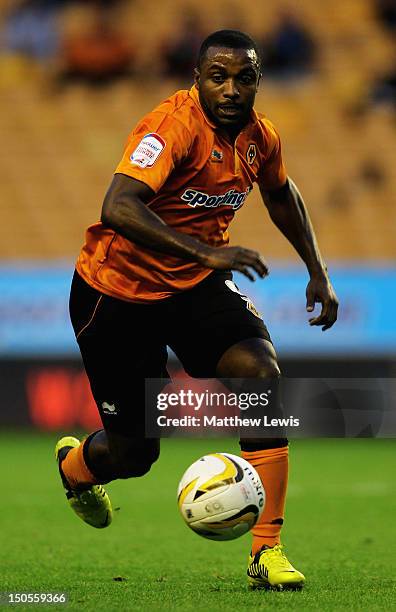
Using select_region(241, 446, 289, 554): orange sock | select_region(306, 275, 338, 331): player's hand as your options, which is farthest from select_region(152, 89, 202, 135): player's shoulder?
select_region(241, 446, 289, 554): orange sock

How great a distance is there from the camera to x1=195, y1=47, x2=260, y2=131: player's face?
4.62 meters

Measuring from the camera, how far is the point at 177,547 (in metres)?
6.20

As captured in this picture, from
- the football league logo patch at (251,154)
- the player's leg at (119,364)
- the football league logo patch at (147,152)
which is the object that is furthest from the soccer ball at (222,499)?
the football league logo patch at (251,154)

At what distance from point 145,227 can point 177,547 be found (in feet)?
7.71

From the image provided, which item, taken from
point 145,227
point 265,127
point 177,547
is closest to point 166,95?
point 177,547

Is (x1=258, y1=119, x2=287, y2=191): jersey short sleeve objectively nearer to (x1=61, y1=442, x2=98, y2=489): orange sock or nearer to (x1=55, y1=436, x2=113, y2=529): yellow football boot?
(x1=61, y1=442, x2=98, y2=489): orange sock

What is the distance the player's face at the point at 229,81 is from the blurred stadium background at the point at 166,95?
32.9ft

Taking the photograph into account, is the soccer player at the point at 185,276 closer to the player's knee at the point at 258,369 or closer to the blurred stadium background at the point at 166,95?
the player's knee at the point at 258,369

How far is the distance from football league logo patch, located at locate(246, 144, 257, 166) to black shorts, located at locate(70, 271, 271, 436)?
0.47m

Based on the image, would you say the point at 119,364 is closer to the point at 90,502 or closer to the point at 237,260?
the point at 90,502

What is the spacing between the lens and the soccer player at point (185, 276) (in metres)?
4.57

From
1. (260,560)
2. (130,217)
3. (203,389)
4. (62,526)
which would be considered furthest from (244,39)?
(62,526)

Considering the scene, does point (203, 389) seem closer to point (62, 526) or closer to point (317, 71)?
point (62, 526)

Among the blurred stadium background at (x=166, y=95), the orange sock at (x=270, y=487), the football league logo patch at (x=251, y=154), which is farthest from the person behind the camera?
the blurred stadium background at (x=166, y=95)
